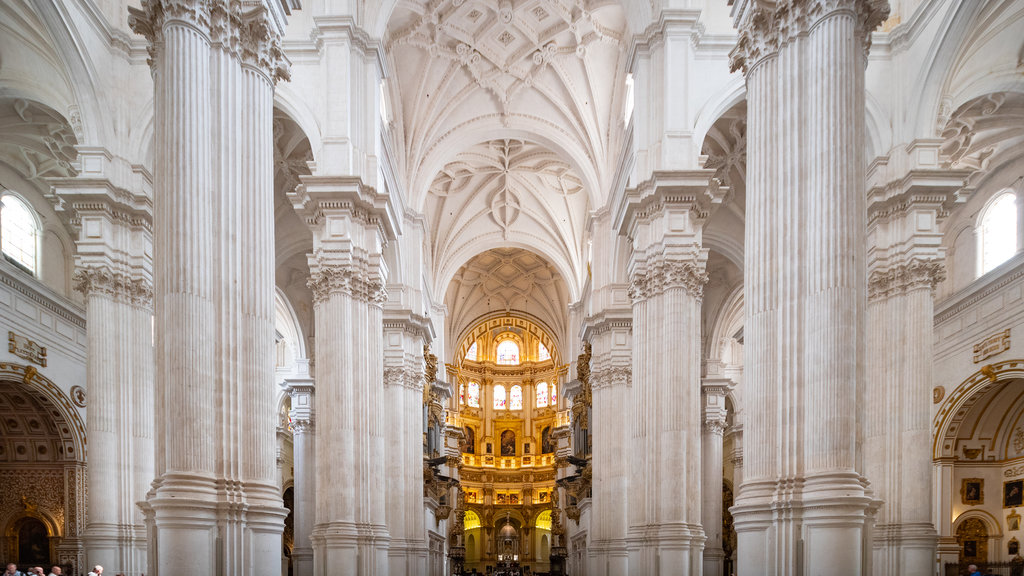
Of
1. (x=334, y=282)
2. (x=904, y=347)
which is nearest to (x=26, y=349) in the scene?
(x=334, y=282)

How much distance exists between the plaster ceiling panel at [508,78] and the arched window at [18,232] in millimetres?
11807

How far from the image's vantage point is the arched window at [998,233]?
24.5 metres

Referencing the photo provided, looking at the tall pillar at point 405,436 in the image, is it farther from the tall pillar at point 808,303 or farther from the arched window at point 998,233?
the tall pillar at point 808,303

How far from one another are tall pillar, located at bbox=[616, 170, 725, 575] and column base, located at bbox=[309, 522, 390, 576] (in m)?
6.18

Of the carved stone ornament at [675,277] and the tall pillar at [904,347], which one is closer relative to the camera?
the tall pillar at [904,347]

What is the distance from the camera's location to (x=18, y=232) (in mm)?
24469

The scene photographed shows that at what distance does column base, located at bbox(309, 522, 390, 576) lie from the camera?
2006 centimetres

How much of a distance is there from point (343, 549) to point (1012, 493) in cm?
1867

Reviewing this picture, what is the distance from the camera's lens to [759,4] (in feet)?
38.1

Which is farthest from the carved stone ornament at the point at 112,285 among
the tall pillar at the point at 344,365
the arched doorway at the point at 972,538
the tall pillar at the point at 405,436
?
the arched doorway at the point at 972,538

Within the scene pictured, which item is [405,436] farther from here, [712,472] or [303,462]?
[712,472]

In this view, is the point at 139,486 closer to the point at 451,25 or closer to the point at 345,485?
the point at 345,485

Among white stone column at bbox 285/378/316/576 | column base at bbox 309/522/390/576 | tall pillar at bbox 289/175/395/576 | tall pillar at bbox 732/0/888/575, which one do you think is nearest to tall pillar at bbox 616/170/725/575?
column base at bbox 309/522/390/576

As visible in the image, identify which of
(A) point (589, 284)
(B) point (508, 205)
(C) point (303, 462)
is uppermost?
(B) point (508, 205)
